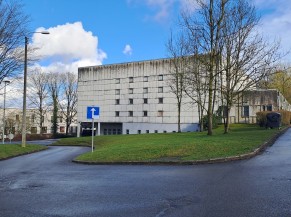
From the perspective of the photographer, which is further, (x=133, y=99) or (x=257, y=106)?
(x=133, y=99)

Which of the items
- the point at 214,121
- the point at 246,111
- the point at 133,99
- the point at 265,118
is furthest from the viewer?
the point at 133,99

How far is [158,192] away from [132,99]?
206 feet

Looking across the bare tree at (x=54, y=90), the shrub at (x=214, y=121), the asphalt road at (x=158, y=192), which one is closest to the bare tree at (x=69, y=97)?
the bare tree at (x=54, y=90)

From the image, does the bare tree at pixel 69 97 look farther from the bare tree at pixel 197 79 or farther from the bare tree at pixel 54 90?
the bare tree at pixel 197 79

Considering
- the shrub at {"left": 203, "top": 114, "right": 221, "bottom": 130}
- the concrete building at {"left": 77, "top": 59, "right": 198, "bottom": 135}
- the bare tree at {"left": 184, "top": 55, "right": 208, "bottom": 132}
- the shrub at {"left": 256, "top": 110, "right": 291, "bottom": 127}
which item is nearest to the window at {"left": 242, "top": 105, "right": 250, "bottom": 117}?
the shrub at {"left": 203, "top": 114, "right": 221, "bottom": 130}

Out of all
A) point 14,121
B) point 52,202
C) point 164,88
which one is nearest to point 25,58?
point 52,202

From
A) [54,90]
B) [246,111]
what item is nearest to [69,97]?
[54,90]

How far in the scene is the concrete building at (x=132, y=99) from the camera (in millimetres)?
66875

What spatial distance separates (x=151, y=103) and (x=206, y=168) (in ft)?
185

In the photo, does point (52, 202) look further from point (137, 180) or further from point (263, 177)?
point (263, 177)

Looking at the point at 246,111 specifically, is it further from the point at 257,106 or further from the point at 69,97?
the point at 69,97

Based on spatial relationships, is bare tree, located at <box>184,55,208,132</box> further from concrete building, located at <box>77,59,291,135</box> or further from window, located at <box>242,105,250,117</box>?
concrete building, located at <box>77,59,291,135</box>

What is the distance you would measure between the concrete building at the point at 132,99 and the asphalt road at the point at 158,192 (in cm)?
5125

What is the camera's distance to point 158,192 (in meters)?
8.77
